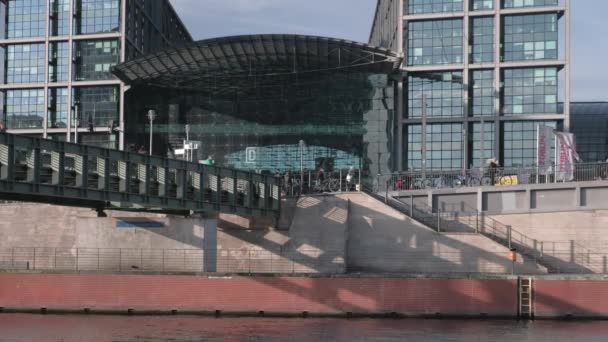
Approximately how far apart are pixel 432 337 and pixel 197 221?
17.3m

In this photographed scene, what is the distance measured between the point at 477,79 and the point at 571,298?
3697cm

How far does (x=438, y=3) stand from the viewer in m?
81.6

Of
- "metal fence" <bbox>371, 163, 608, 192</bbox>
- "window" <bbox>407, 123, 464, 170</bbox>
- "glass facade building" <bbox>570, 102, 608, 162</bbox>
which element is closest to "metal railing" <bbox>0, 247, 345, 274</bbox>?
"metal fence" <bbox>371, 163, 608, 192</bbox>

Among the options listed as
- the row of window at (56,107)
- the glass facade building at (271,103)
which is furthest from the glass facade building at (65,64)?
the glass facade building at (271,103)

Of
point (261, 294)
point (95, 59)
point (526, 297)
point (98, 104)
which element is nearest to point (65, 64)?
point (95, 59)

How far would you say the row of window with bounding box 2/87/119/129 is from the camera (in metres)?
85.0

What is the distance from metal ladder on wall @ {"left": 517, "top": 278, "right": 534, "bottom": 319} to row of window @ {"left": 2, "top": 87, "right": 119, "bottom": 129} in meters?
48.9

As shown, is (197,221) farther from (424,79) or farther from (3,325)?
(424,79)

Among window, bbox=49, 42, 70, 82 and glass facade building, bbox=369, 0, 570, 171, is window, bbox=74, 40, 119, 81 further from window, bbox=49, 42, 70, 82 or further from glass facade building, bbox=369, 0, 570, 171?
glass facade building, bbox=369, 0, 570, 171

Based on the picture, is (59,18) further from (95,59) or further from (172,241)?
(172,241)

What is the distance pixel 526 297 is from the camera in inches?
1873

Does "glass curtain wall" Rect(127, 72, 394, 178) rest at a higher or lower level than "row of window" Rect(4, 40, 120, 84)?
lower

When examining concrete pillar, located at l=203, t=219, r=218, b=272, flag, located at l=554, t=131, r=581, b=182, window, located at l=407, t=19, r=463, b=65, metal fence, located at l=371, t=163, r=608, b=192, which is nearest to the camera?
concrete pillar, located at l=203, t=219, r=218, b=272

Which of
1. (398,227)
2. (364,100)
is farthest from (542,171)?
(364,100)
